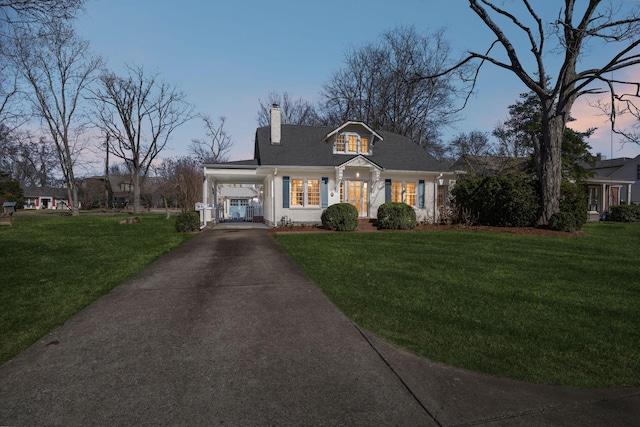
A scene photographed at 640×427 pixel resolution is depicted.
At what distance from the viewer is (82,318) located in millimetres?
4383

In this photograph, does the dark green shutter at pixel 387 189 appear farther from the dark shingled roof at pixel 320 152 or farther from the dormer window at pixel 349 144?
the dormer window at pixel 349 144

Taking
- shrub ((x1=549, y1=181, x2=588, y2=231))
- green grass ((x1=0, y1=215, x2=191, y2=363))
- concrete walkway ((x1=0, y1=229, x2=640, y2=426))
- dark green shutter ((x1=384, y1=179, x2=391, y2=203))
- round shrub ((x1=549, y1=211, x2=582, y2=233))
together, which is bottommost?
concrete walkway ((x1=0, y1=229, x2=640, y2=426))

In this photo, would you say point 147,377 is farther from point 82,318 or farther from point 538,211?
point 538,211

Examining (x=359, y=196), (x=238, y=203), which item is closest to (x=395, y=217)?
(x=359, y=196)

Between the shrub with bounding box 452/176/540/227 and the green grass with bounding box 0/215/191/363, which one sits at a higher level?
the shrub with bounding box 452/176/540/227

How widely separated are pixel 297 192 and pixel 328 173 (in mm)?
2047

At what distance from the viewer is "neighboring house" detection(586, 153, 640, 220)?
2780 cm

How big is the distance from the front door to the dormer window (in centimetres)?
220

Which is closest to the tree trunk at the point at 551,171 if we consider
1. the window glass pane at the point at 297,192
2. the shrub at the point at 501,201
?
the shrub at the point at 501,201

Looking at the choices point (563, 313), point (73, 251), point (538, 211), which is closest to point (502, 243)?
point (538, 211)

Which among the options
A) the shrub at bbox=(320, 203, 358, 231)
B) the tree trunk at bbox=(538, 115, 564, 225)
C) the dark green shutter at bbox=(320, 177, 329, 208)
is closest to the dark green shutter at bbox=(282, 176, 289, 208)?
the dark green shutter at bbox=(320, 177, 329, 208)

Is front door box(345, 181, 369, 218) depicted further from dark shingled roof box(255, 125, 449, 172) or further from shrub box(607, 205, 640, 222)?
shrub box(607, 205, 640, 222)

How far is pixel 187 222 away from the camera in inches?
592

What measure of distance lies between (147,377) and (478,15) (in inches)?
788
